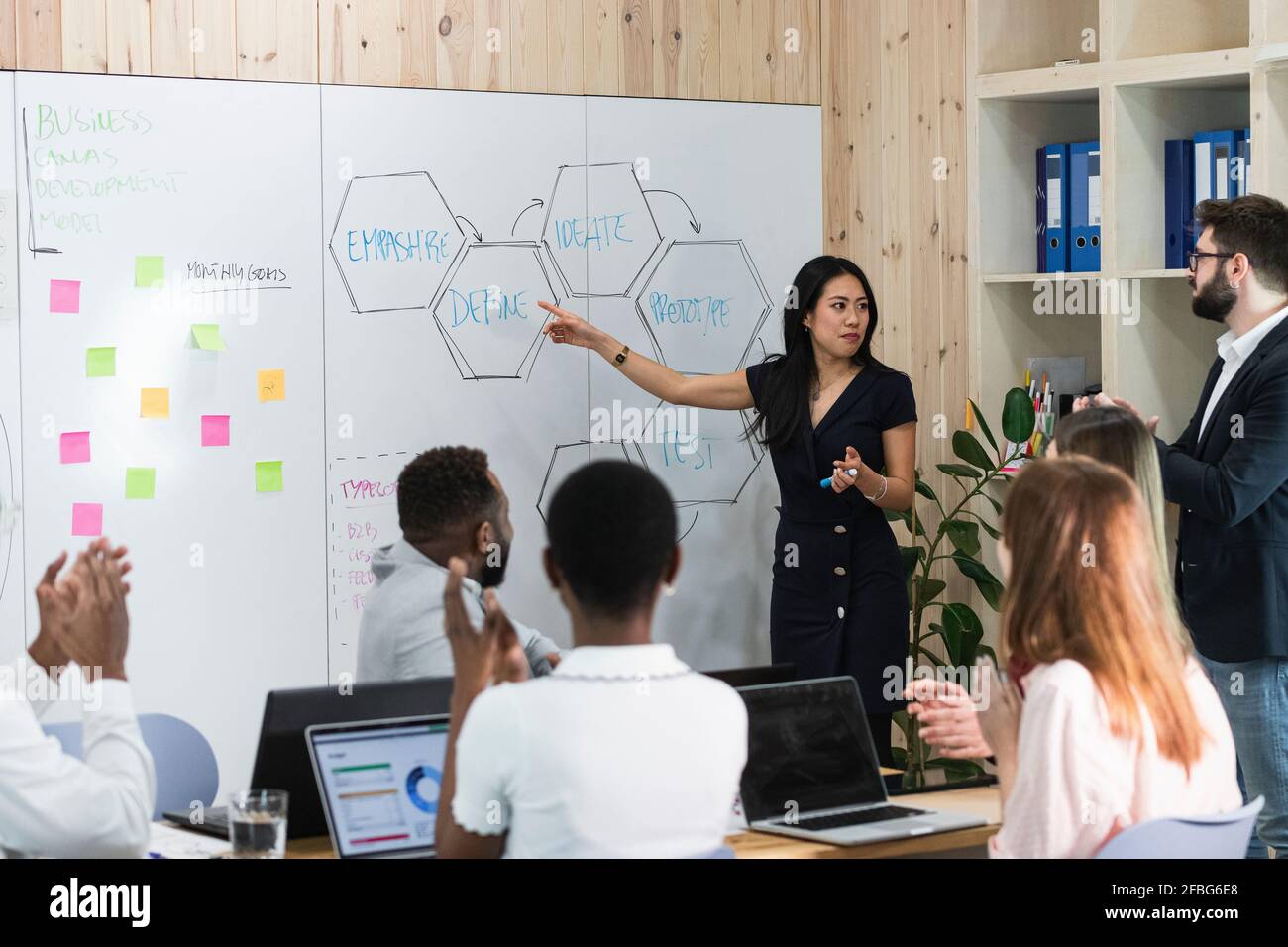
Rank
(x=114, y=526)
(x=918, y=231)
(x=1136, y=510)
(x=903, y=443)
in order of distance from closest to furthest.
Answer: (x=1136, y=510), (x=114, y=526), (x=903, y=443), (x=918, y=231)

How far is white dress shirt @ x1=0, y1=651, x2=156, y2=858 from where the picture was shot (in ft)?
6.49

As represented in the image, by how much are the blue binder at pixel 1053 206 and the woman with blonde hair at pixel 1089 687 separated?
235cm

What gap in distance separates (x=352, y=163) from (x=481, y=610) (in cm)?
171

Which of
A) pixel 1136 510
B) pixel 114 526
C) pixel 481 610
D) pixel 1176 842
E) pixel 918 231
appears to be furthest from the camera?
pixel 918 231

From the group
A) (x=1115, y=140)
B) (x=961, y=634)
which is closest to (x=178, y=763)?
(x=961, y=634)

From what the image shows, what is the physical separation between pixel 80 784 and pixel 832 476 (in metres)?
2.35

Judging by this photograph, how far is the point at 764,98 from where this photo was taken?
15.4ft

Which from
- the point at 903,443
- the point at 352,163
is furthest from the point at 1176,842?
the point at 352,163

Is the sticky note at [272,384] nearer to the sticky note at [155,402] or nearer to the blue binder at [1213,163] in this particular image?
the sticky note at [155,402]

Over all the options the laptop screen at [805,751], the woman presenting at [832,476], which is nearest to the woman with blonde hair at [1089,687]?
the laptop screen at [805,751]

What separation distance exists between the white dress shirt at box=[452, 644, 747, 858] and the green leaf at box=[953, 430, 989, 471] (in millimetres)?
2590

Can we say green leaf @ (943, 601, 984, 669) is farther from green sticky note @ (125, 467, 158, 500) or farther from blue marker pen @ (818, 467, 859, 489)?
green sticky note @ (125, 467, 158, 500)

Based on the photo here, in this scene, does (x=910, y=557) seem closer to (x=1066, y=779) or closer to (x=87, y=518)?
(x=87, y=518)

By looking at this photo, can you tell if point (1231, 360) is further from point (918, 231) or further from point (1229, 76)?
point (918, 231)
